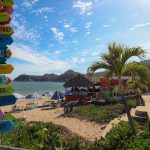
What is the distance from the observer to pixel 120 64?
12812mm

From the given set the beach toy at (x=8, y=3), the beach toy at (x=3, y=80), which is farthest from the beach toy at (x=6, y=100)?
the beach toy at (x=8, y=3)

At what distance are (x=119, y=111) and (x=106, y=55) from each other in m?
12.6

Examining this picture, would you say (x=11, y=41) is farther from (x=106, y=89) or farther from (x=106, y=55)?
(x=106, y=89)

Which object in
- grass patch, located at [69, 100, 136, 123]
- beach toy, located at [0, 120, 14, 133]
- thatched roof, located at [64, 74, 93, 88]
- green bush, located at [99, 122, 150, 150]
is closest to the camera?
beach toy, located at [0, 120, 14, 133]

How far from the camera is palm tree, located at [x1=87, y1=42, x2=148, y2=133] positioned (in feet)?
40.7

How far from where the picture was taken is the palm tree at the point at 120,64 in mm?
12391

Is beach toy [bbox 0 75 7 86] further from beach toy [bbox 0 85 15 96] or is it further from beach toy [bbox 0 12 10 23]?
beach toy [bbox 0 12 10 23]

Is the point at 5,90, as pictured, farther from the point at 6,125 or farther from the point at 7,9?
the point at 7,9

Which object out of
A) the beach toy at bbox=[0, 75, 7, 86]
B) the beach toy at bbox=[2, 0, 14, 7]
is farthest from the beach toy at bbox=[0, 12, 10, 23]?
the beach toy at bbox=[0, 75, 7, 86]

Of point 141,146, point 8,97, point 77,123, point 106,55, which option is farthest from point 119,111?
point 8,97

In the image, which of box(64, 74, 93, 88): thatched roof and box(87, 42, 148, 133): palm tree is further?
box(64, 74, 93, 88): thatched roof

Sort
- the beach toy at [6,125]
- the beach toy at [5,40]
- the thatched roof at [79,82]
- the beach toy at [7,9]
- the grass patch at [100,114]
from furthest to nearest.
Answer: the thatched roof at [79,82] → the grass patch at [100,114] → the beach toy at [7,9] → the beach toy at [5,40] → the beach toy at [6,125]

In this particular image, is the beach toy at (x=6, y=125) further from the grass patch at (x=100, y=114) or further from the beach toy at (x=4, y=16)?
the grass patch at (x=100, y=114)

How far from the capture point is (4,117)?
251 inches
